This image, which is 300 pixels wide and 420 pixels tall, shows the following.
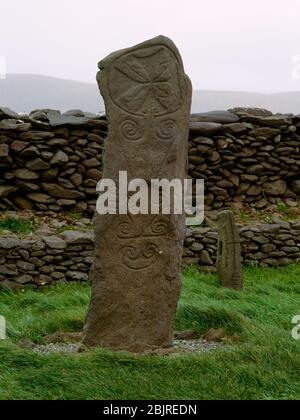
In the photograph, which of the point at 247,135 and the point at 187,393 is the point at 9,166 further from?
the point at 187,393

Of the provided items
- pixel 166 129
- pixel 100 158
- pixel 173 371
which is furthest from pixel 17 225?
pixel 173 371

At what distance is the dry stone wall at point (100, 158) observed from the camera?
11258 millimetres

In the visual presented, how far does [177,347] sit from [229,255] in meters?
3.76

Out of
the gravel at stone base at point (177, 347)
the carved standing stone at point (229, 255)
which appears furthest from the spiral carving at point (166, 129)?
the carved standing stone at point (229, 255)

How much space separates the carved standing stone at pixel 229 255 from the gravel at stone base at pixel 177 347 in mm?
3255

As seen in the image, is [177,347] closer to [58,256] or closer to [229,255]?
[229,255]

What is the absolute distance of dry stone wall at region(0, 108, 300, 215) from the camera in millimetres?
11258

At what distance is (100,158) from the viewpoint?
11.6m

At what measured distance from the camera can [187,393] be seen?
14.9 ft

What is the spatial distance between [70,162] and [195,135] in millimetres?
2323

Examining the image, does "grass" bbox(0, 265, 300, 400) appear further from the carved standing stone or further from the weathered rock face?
the carved standing stone

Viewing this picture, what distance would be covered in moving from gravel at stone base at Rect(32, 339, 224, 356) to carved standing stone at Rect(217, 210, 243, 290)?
3255 millimetres

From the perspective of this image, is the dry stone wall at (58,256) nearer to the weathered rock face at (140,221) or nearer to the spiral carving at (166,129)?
the weathered rock face at (140,221)
